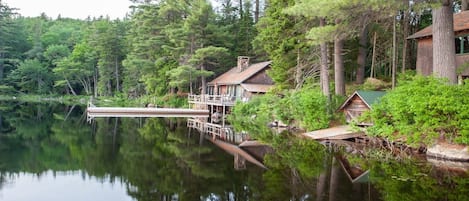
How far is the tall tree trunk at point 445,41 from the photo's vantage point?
1224cm

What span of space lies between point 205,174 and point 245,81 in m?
21.0

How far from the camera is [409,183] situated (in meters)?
8.71

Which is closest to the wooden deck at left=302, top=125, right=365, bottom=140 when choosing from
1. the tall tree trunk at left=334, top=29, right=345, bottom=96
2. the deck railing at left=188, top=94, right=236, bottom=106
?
the tall tree trunk at left=334, top=29, right=345, bottom=96

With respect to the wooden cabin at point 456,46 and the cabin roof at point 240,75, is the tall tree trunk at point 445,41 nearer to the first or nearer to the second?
the wooden cabin at point 456,46

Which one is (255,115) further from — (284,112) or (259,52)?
(259,52)

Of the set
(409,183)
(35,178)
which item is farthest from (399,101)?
(35,178)

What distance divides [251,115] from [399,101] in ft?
44.1

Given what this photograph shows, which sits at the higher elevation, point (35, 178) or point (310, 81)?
point (310, 81)

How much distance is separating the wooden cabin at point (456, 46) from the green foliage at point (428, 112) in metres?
5.58

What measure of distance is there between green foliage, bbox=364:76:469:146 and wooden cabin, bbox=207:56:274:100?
1656cm

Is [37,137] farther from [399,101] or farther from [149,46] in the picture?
[149,46]

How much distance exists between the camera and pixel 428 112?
38.2 ft

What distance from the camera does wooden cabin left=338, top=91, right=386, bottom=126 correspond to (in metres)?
15.8

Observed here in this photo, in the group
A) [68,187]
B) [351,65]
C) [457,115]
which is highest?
[351,65]
